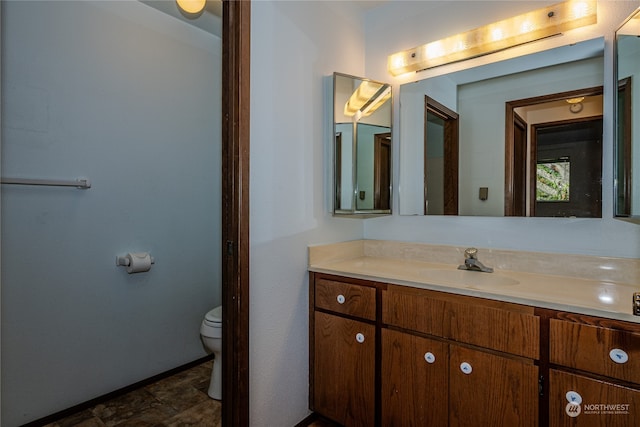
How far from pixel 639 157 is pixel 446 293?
2.89ft

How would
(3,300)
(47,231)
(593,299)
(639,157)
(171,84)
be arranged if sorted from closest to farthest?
(593,299) < (639,157) < (3,300) < (47,231) < (171,84)

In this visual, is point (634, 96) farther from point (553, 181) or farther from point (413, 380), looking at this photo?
point (413, 380)

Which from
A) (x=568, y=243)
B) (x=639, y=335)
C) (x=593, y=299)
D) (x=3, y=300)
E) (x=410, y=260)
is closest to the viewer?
(x=639, y=335)

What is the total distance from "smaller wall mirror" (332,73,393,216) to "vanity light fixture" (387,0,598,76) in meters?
0.21

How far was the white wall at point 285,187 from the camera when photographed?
1485 mm

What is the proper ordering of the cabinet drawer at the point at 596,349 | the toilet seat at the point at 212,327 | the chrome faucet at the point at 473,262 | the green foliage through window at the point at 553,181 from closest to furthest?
the cabinet drawer at the point at 596,349 < the green foliage through window at the point at 553,181 < the chrome faucet at the point at 473,262 < the toilet seat at the point at 212,327

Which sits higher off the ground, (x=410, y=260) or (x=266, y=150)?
(x=266, y=150)

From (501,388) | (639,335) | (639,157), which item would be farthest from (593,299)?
(639,157)

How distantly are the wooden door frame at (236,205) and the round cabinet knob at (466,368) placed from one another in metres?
0.87

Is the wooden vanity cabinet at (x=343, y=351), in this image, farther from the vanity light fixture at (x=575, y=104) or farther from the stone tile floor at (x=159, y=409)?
the vanity light fixture at (x=575, y=104)

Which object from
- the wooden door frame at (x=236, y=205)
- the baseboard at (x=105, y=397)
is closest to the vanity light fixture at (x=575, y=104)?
the wooden door frame at (x=236, y=205)

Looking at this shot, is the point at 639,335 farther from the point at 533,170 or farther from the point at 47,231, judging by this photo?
the point at 47,231

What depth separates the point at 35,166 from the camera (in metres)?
1.70

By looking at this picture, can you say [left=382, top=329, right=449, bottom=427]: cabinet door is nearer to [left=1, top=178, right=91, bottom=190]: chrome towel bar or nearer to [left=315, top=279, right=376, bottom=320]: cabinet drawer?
[left=315, top=279, right=376, bottom=320]: cabinet drawer
